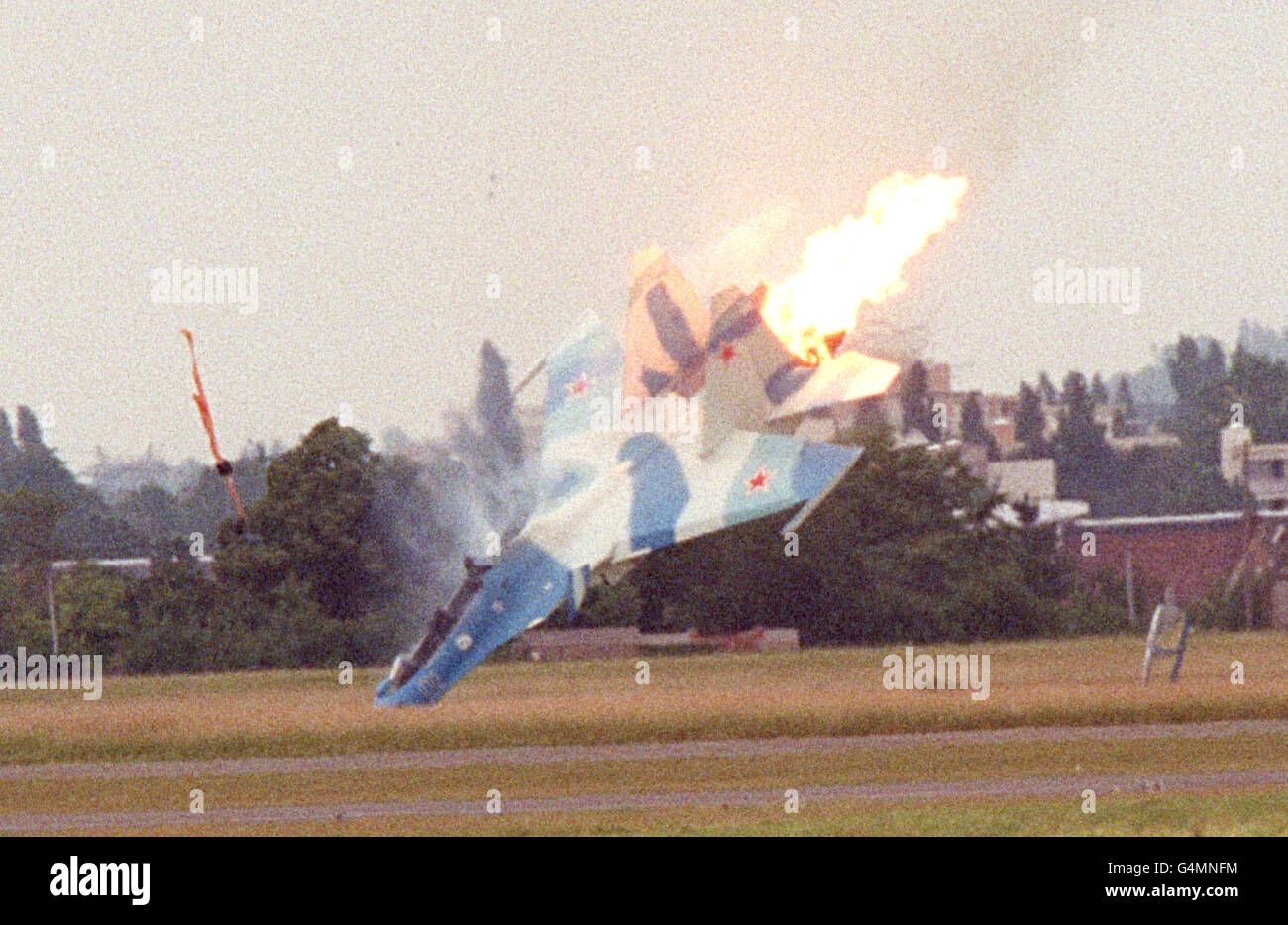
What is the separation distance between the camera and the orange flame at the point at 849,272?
56062 millimetres

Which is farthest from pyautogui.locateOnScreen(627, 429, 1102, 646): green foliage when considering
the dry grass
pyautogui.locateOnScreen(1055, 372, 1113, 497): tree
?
pyautogui.locateOnScreen(1055, 372, 1113, 497): tree

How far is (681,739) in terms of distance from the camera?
1833 inches

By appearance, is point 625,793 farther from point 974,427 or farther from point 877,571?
point 974,427

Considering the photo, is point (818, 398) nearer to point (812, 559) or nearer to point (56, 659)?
point (812, 559)

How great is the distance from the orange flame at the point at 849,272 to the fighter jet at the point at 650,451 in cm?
60

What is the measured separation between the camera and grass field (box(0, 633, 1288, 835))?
1307 inches

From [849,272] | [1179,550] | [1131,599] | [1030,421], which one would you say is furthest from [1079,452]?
[849,272]

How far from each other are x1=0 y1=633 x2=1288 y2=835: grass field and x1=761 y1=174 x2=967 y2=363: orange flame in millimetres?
8701

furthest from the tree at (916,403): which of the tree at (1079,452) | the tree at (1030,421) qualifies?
the tree at (1030,421)

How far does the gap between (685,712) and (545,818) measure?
14406 mm

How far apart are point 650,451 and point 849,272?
647 cm

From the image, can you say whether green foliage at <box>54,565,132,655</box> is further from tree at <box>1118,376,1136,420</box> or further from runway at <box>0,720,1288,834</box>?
tree at <box>1118,376,1136,420</box>

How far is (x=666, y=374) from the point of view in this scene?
189 feet
